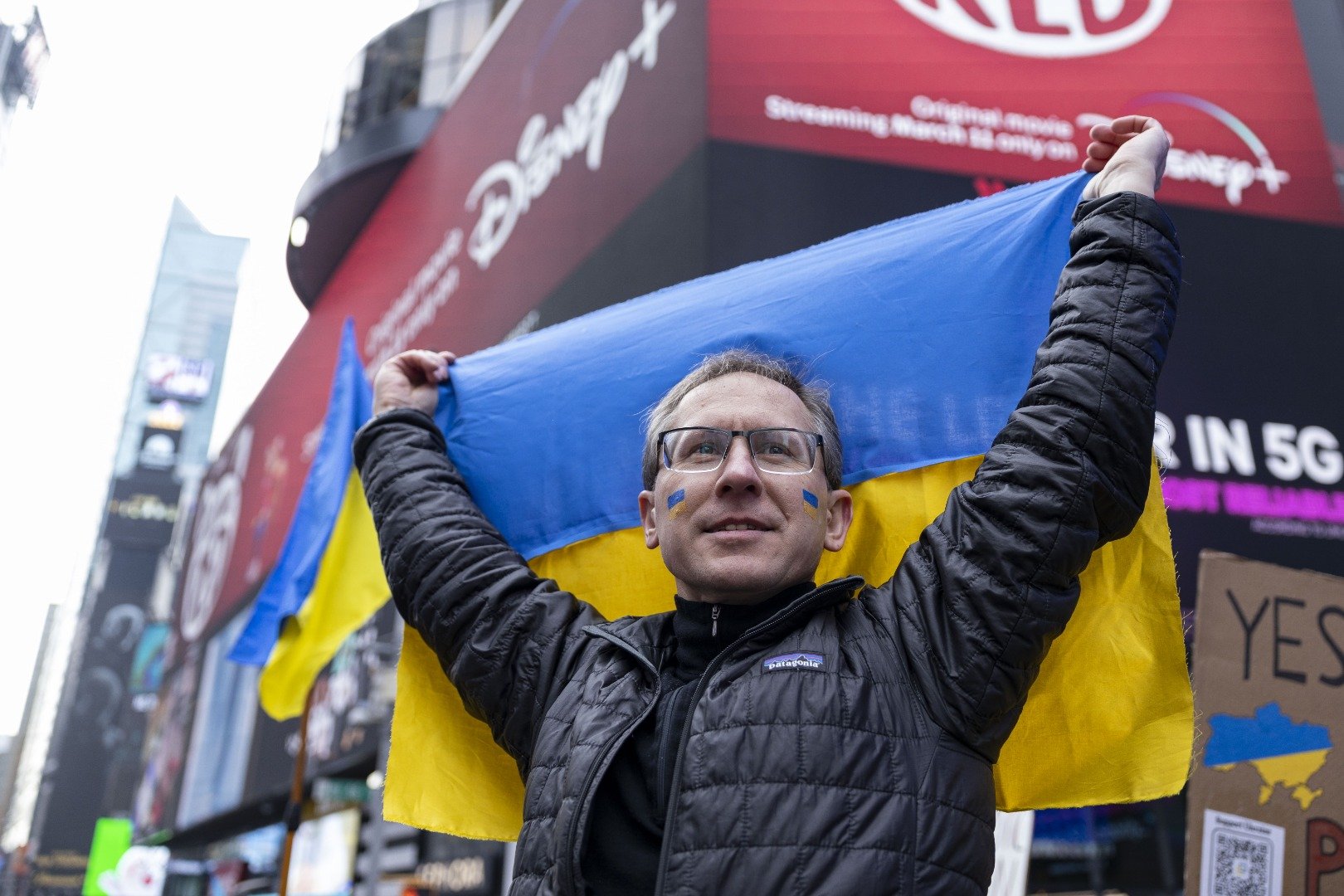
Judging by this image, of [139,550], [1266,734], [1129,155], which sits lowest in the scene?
[1266,734]

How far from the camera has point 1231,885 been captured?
267cm

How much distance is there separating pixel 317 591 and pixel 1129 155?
2.47 meters

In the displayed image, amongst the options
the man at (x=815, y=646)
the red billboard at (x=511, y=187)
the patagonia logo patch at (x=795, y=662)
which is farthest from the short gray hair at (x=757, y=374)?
the red billboard at (x=511, y=187)

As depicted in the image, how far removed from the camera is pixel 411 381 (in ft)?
9.71

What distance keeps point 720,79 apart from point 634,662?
215 inches

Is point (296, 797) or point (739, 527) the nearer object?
point (739, 527)

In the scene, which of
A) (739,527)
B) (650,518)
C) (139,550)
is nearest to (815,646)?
(739,527)

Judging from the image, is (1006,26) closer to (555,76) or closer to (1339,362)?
(1339,362)

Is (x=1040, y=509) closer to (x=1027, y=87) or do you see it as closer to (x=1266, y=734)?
(x=1266, y=734)

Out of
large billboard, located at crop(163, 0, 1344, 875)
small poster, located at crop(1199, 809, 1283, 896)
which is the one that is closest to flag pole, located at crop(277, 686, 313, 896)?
small poster, located at crop(1199, 809, 1283, 896)

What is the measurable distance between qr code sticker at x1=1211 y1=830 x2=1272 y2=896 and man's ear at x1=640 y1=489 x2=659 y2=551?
1599mm

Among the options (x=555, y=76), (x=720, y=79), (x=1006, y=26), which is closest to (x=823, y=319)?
(x=720, y=79)

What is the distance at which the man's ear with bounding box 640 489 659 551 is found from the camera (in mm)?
2207

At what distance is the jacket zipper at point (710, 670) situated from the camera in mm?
1663
